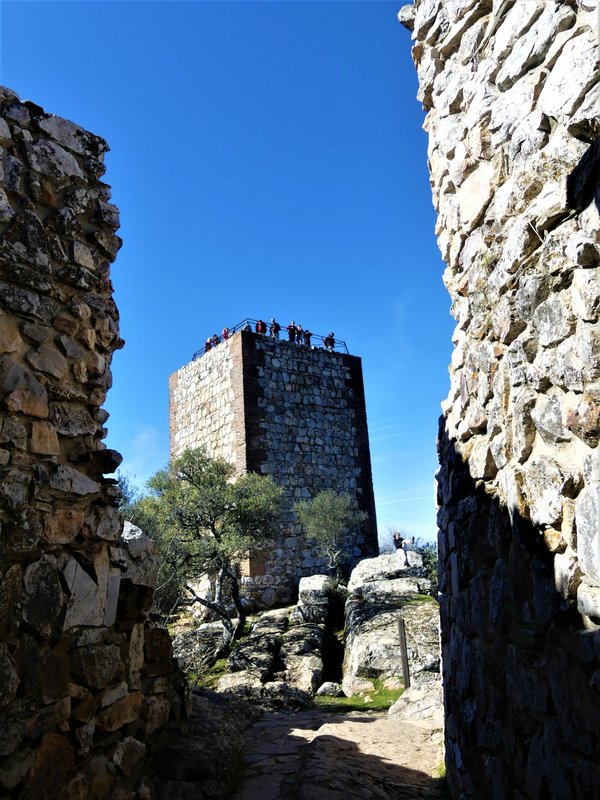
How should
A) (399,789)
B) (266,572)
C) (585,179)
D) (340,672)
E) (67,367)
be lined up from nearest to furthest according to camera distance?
Answer: (585,179)
(67,367)
(399,789)
(340,672)
(266,572)

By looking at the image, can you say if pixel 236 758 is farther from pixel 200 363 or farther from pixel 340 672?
pixel 200 363

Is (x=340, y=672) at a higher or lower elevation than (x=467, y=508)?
lower

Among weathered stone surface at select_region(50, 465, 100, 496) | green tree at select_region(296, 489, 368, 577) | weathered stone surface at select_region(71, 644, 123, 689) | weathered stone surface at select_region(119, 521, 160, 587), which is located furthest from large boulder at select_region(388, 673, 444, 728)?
green tree at select_region(296, 489, 368, 577)

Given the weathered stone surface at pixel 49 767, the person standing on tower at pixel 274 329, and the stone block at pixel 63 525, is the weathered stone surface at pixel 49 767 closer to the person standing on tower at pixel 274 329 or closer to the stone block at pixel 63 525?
the stone block at pixel 63 525

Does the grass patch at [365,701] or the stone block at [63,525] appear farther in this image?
the grass patch at [365,701]

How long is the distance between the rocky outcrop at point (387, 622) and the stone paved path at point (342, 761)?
278cm

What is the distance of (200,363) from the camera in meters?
21.3

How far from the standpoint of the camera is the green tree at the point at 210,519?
1496 centimetres

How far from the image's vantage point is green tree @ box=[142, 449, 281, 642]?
49.1 feet

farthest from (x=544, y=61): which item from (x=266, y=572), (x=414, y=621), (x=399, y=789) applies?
(x=266, y=572)

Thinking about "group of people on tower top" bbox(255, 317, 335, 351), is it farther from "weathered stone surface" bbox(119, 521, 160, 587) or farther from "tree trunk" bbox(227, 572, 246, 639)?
"weathered stone surface" bbox(119, 521, 160, 587)

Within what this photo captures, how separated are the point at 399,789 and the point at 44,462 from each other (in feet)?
11.3

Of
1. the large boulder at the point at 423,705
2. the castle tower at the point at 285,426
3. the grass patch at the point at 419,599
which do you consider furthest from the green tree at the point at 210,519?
the large boulder at the point at 423,705

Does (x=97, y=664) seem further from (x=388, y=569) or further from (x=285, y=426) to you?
(x=285, y=426)
